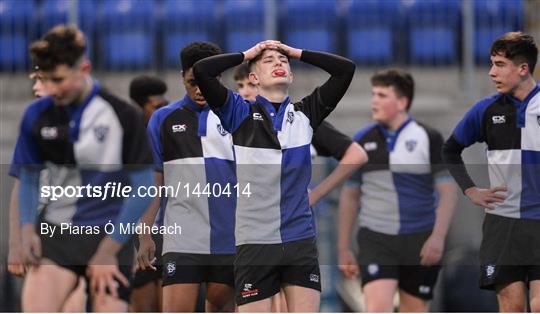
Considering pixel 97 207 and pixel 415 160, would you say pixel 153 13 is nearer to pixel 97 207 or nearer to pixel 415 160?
pixel 415 160

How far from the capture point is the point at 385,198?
842cm

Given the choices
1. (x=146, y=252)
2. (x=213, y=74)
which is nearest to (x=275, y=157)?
(x=213, y=74)

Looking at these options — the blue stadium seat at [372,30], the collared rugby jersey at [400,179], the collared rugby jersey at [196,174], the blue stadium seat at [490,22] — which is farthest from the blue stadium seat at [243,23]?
the collared rugby jersey at [196,174]

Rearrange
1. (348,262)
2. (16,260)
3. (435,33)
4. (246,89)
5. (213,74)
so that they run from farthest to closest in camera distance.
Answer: (435,33)
(348,262)
(246,89)
(16,260)
(213,74)

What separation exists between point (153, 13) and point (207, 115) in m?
6.52

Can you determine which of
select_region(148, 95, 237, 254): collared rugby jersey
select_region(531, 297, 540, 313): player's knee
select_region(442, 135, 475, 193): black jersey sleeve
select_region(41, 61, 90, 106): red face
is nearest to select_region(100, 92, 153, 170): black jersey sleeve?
select_region(41, 61, 90, 106): red face

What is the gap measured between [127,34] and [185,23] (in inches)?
25.4

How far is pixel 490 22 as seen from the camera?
12.8m

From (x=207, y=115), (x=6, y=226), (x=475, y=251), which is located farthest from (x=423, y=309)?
(x=6, y=226)

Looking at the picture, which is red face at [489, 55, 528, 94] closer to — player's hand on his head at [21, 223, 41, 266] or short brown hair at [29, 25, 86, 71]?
short brown hair at [29, 25, 86, 71]

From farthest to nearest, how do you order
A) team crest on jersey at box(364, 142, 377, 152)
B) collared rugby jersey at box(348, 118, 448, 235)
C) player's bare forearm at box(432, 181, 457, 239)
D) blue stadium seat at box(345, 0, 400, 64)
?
blue stadium seat at box(345, 0, 400, 64) → team crest on jersey at box(364, 142, 377, 152) → collared rugby jersey at box(348, 118, 448, 235) → player's bare forearm at box(432, 181, 457, 239)

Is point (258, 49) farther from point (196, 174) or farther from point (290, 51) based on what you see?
point (196, 174)

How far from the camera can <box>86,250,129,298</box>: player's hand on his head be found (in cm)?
674

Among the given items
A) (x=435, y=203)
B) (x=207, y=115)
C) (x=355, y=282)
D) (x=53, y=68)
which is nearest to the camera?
(x=53, y=68)
